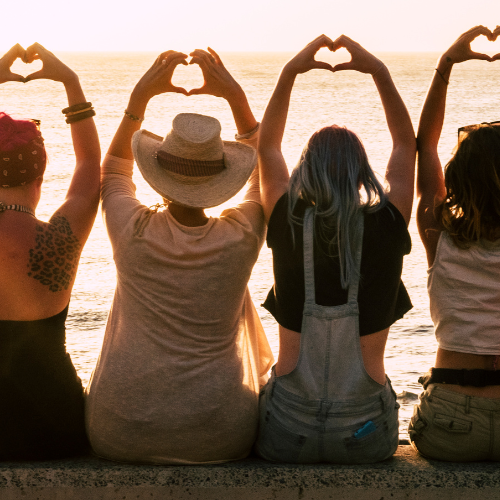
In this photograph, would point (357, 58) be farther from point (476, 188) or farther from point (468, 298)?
point (468, 298)

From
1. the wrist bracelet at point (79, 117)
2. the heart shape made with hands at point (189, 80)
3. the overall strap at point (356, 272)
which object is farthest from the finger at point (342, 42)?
the heart shape made with hands at point (189, 80)

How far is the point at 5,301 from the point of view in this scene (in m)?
2.30

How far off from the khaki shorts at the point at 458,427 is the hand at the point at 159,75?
1349mm

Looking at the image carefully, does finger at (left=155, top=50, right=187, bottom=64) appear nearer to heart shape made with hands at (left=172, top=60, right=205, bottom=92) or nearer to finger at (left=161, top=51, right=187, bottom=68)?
finger at (left=161, top=51, right=187, bottom=68)

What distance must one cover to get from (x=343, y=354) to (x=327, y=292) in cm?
19

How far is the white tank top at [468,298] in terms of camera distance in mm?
2334

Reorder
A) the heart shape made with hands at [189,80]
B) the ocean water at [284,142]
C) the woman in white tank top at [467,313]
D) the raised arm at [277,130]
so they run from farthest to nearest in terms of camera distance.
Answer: the heart shape made with hands at [189,80], the ocean water at [284,142], the raised arm at [277,130], the woman in white tank top at [467,313]

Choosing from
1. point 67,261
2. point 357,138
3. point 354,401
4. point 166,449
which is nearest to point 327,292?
point 354,401

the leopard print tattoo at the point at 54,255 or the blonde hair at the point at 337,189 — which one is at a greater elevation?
the blonde hair at the point at 337,189

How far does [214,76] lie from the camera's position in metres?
2.58

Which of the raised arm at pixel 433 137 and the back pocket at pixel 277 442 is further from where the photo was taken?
the raised arm at pixel 433 137

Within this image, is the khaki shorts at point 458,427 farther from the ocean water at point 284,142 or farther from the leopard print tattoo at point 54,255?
the ocean water at point 284,142

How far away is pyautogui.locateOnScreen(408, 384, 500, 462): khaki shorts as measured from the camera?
2.30 metres

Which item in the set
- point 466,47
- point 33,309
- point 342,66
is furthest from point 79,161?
point 466,47
